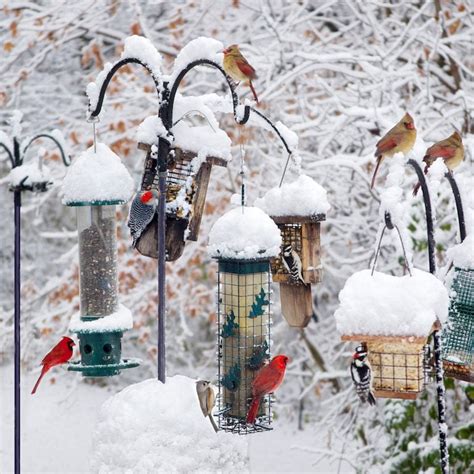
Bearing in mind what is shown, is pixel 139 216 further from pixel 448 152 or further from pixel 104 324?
pixel 448 152

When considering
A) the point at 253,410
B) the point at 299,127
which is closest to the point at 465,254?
the point at 253,410

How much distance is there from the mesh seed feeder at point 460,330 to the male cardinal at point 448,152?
434mm

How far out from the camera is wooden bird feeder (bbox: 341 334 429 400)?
11.8 ft

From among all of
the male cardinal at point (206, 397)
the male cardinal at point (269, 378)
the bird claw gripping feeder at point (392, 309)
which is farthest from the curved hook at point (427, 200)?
the male cardinal at point (206, 397)

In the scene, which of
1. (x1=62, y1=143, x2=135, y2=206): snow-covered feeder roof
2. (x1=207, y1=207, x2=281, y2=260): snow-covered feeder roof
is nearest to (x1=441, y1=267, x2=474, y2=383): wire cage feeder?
(x1=207, y1=207, x2=281, y2=260): snow-covered feeder roof

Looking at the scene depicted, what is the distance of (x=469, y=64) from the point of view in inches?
287

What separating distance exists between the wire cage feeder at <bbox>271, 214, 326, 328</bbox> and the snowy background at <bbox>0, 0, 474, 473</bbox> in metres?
1.74

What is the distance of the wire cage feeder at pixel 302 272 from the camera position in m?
4.11

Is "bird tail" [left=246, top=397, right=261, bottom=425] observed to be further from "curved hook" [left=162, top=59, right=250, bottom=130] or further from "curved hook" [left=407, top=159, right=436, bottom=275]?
"curved hook" [left=162, top=59, right=250, bottom=130]

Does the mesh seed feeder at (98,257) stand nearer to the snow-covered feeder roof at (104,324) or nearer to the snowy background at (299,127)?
the snow-covered feeder roof at (104,324)

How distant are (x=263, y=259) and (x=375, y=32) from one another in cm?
392

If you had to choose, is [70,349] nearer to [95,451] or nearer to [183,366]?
[95,451]

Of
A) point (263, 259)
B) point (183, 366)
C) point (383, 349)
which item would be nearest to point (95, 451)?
point (263, 259)

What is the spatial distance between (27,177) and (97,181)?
0.69 meters
